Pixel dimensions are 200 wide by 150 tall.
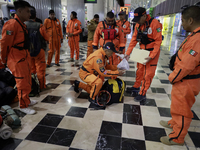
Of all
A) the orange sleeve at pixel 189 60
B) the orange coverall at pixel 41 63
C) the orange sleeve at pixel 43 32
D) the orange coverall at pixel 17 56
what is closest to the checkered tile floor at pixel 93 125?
the orange coverall at pixel 41 63

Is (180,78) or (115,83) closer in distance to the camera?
(180,78)

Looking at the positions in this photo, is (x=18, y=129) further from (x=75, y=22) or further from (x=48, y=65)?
(x=75, y=22)

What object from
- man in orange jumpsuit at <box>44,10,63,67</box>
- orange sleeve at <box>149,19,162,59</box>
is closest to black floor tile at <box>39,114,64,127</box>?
orange sleeve at <box>149,19,162,59</box>

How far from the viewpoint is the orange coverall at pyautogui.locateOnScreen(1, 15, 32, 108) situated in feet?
5.73

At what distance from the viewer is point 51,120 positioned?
77.0 inches

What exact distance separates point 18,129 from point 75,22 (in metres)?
3.90

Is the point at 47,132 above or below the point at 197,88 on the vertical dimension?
below

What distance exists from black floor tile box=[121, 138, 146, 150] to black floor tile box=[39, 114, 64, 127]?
0.92m

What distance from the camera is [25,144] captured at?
1538 millimetres

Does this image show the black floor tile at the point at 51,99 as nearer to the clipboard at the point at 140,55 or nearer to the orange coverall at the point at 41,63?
the orange coverall at the point at 41,63

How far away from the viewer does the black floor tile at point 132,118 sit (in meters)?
1.95

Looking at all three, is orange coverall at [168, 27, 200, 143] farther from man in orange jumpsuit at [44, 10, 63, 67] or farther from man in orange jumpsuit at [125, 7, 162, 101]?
man in orange jumpsuit at [44, 10, 63, 67]

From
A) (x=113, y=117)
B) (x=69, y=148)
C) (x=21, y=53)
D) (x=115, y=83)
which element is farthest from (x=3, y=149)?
(x=115, y=83)

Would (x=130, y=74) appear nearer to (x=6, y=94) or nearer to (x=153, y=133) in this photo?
(x=153, y=133)
